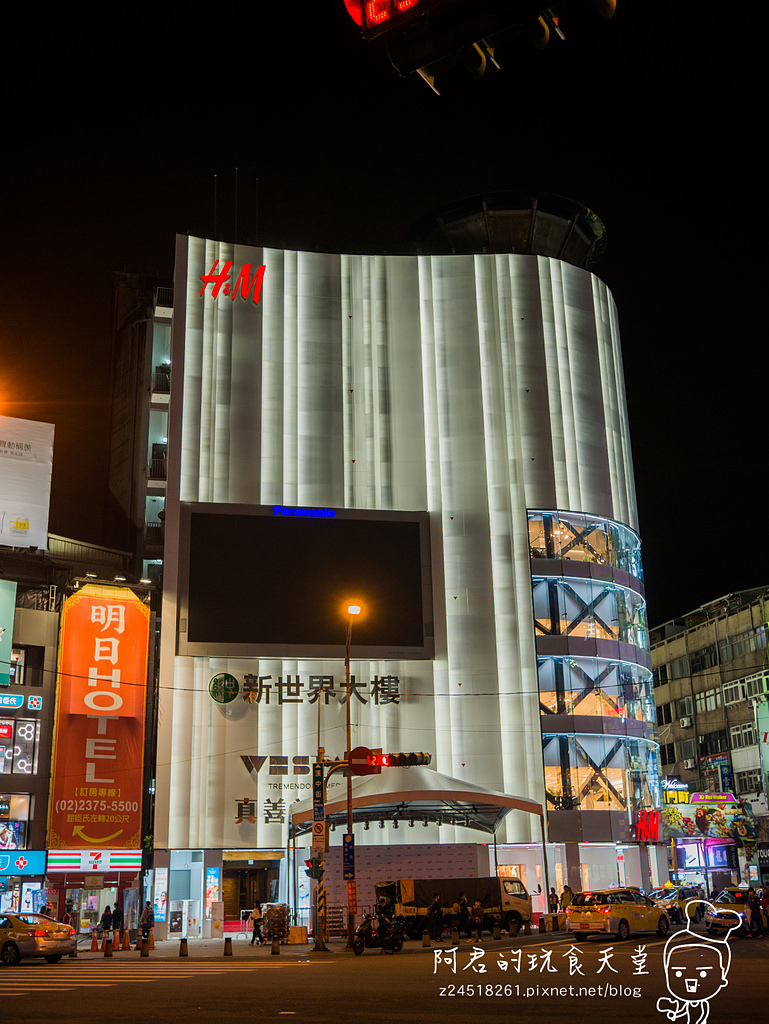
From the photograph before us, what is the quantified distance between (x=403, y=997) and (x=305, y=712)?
35.3 meters

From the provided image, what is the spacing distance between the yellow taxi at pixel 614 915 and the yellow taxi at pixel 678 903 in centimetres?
442

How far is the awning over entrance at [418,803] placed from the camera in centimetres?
4262

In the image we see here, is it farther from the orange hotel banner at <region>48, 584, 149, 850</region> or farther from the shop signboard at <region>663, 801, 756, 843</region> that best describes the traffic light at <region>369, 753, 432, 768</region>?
the shop signboard at <region>663, 801, 756, 843</region>

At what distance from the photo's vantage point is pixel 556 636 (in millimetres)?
53969

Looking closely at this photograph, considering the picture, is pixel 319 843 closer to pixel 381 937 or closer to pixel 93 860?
pixel 381 937

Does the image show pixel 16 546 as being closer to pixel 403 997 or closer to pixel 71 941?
pixel 71 941

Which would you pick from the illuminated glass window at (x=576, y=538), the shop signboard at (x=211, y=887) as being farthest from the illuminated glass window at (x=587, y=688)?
the shop signboard at (x=211, y=887)

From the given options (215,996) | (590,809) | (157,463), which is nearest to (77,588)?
(157,463)

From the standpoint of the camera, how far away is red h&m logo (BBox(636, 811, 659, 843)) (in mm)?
52750

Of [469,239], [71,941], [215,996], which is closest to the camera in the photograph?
[215,996]

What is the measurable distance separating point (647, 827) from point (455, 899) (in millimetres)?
18706

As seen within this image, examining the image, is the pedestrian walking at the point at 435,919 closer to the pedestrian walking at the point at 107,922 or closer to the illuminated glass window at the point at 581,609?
the pedestrian walking at the point at 107,922

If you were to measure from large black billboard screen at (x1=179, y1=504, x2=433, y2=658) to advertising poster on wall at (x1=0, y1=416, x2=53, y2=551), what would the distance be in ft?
33.8

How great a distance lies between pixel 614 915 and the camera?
32.4 m
